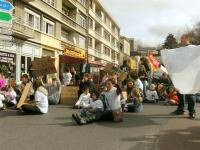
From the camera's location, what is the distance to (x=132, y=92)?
16.4m

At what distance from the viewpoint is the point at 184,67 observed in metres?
12.5

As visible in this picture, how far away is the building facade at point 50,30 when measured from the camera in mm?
30516

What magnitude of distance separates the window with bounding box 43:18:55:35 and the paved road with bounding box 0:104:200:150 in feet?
81.3

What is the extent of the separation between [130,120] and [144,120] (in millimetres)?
430

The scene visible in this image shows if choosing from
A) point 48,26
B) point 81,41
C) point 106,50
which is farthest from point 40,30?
point 106,50

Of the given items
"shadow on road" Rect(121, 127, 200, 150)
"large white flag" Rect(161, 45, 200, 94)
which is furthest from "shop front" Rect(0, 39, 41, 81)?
"shadow on road" Rect(121, 127, 200, 150)

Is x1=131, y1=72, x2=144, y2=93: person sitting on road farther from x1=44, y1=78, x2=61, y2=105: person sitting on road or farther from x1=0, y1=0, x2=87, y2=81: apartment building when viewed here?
x1=0, y1=0, x2=87, y2=81: apartment building

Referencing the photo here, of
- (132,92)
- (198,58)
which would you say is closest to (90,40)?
(132,92)

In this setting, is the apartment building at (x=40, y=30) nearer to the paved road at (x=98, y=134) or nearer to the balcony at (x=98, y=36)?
the paved road at (x=98, y=134)

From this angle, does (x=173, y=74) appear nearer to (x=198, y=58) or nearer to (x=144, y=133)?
(x=198, y=58)

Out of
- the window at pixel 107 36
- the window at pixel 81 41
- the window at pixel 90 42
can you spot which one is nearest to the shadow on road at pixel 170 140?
the window at pixel 81 41

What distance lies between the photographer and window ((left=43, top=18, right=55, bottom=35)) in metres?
37.6

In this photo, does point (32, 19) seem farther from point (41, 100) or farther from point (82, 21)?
point (82, 21)

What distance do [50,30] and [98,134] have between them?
30628 mm
